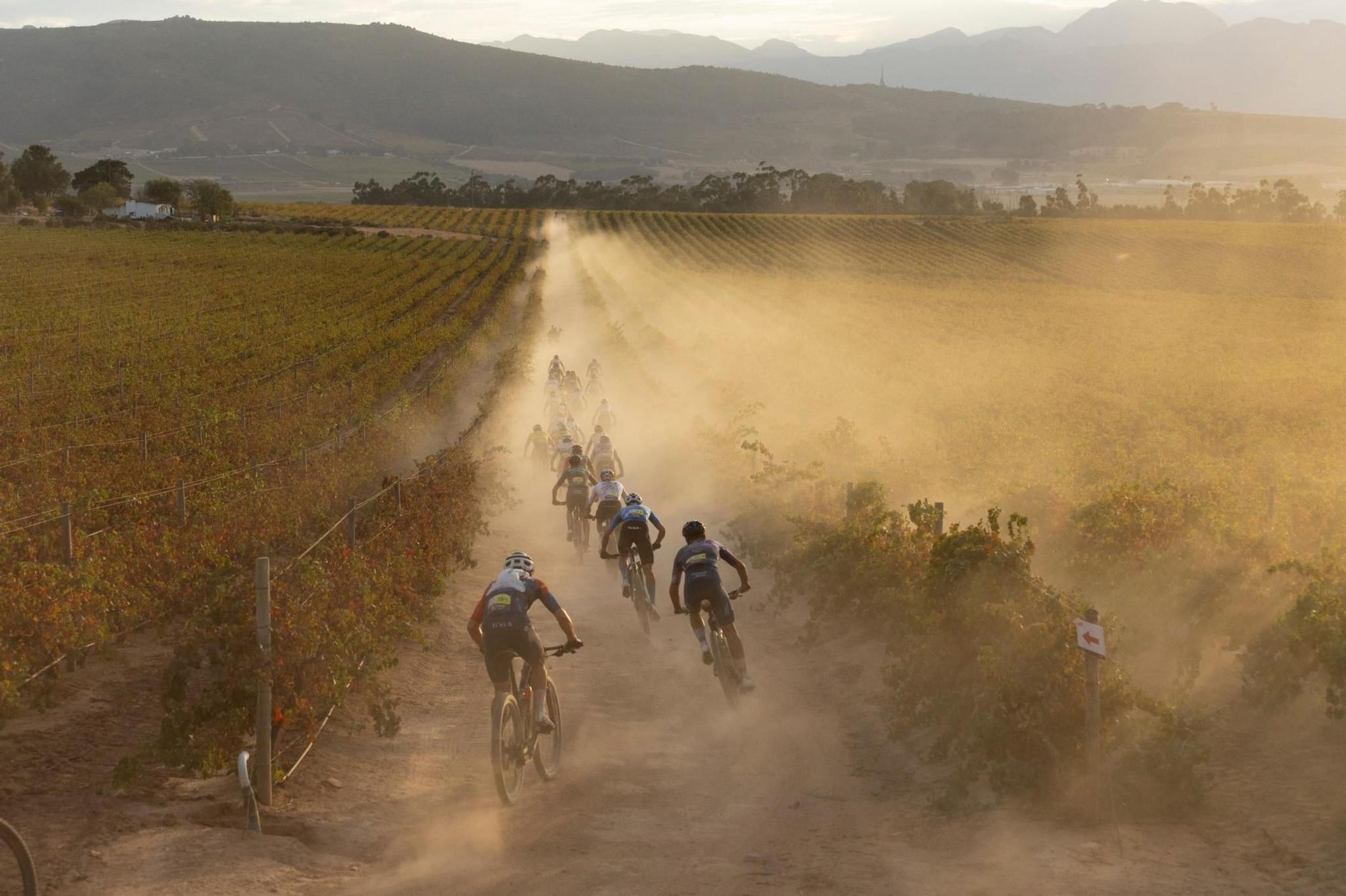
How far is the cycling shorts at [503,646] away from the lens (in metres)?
10.2

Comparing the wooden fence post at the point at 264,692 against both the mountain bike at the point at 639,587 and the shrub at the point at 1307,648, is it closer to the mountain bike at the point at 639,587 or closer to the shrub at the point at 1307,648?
the mountain bike at the point at 639,587

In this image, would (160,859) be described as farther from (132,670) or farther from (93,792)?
(132,670)

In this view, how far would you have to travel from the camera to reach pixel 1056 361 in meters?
44.1

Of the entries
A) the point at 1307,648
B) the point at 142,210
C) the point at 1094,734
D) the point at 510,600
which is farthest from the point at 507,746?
the point at 142,210

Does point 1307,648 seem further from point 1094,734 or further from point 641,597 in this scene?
point 641,597

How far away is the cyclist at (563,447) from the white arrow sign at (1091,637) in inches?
431

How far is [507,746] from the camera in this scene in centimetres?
1006

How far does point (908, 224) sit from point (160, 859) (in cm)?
13430

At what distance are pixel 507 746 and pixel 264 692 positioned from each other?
2.01 m

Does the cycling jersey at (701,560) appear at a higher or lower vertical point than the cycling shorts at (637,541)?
higher

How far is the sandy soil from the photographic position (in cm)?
856

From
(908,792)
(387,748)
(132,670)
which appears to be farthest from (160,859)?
(908,792)

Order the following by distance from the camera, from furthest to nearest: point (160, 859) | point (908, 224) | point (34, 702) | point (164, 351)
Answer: point (908, 224)
point (164, 351)
point (34, 702)
point (160, 859)

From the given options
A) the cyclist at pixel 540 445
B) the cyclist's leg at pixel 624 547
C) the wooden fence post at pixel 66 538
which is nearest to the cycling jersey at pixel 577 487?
the cyclist's leg at pixel 624 547
